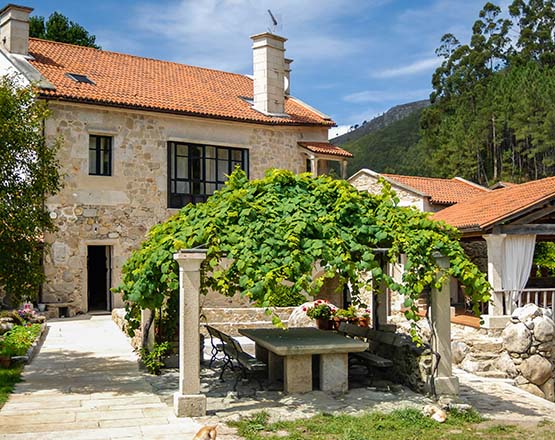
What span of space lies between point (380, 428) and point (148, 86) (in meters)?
17.1

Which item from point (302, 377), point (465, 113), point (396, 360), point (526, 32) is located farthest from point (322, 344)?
point (526, 32)

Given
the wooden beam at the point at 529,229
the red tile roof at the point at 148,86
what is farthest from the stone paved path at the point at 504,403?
the red tile roof at the point at 148,86

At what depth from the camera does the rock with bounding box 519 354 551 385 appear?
13250 millimetres

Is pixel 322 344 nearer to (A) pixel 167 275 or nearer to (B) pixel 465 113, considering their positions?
(A) pixel 167 275

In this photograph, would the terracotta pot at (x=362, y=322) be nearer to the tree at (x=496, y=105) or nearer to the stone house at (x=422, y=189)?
the stone house at (x=422, y=189)

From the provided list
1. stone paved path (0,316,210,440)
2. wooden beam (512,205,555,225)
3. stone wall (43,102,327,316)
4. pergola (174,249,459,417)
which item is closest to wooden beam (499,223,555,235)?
wooden beam (512,205,555,225)

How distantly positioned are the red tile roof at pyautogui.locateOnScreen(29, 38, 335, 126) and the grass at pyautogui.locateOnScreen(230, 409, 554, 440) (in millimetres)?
13826

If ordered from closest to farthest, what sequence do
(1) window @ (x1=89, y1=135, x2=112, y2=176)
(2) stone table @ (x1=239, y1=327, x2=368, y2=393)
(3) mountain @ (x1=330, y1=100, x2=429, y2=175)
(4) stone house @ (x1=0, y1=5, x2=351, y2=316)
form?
(2) stone table @ (x1=239, y1=327, x2=368, y2=393) < (4) stone house @ (x1=0, y1=5, x2=351, y2=316) < (1) window @ (x1=89, y1=135, x2=112, y2=176) < (3) mountain @ (x1=330, y1=100, x2=429, y2=175)

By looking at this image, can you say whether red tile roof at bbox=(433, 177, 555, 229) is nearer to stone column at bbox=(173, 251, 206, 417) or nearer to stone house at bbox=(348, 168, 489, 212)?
stone house at bbox=(348, 168, 489, 212)

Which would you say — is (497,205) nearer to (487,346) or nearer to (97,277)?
(487,346)

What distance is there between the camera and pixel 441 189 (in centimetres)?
2650

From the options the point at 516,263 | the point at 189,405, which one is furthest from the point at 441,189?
the point at 189,405

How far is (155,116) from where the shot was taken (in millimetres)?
20562

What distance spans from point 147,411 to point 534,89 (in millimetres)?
40277
